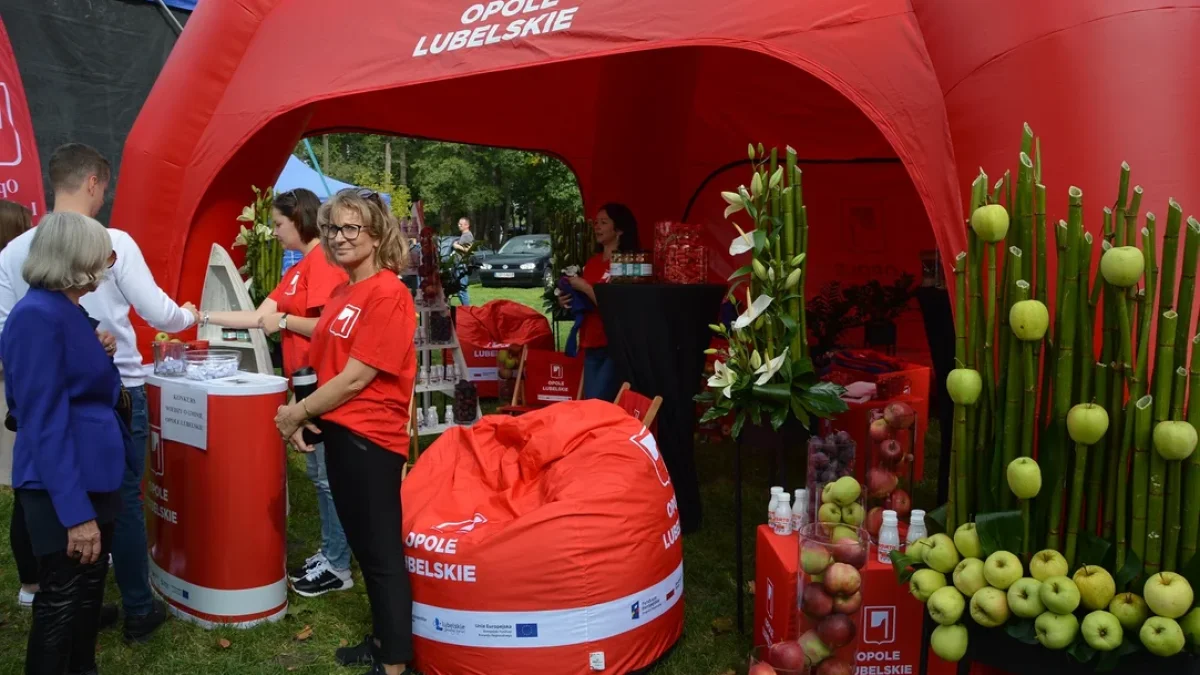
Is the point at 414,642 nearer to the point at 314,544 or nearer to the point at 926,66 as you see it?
the point at 314,544

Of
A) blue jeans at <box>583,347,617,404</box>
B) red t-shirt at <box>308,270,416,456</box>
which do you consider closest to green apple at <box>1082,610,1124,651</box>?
red t-shirt at <box>308,270,416,456</box>

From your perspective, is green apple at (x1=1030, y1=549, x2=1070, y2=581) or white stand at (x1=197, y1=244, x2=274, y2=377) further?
white stand at (x1=197, y1=244, x2=274, y2=377)

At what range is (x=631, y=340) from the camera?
13.3 feet

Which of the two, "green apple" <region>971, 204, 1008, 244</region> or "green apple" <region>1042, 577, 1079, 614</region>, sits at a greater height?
"green apple" <region>971, 204, 1008, 244</region>

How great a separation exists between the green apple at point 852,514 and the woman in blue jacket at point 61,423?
205cm

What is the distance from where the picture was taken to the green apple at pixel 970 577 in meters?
1.92

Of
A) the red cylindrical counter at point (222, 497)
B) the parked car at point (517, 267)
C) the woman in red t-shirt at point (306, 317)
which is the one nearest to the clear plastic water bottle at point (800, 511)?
the woman in red t-shirt at point (306, 317)

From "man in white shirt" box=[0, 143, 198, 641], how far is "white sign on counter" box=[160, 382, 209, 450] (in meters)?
0.08

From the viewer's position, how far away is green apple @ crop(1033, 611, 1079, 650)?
70.7 inches

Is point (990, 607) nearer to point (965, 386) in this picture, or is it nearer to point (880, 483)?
point (965, 386)

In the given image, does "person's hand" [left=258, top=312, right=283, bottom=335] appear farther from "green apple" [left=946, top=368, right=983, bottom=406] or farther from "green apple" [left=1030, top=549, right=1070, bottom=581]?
"green apple" [left=1030, top=549, right=1070, bottom=581]

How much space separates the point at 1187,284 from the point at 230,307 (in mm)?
4162

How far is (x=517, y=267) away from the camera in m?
20.4

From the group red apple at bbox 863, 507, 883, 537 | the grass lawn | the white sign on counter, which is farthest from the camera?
the white sign on counter
